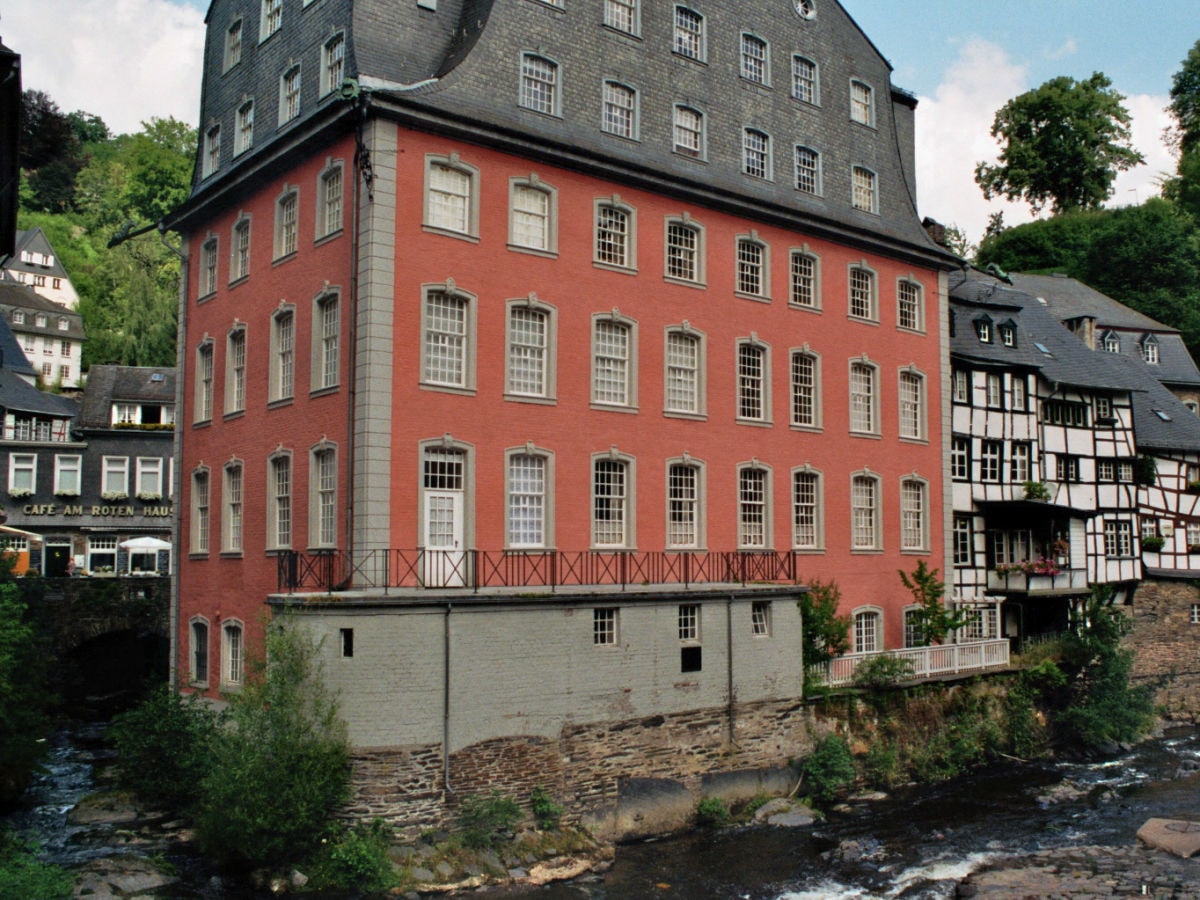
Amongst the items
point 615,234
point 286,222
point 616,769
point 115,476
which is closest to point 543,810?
point 616,769

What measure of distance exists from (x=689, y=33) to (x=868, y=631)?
16440 millimetres

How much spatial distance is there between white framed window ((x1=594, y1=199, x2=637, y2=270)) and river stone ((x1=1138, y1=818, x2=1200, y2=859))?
16.2 m

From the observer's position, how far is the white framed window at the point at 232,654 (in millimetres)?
27109

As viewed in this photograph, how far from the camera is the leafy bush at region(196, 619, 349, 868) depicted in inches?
776

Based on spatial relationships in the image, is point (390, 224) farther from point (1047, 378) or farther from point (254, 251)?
point (1047, 378)

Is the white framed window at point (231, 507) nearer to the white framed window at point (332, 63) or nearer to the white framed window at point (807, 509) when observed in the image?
the white framed window at point (332, 63)

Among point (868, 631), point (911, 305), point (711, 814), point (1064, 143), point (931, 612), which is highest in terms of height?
point (1064, 143)

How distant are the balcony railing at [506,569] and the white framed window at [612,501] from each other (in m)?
0.34

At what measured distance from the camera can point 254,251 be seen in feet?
92.4

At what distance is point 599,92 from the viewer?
2795 cm

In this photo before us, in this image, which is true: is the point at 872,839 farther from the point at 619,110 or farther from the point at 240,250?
the point at 240,250

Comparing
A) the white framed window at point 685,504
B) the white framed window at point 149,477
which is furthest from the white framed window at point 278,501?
the white framed window at point 149,477

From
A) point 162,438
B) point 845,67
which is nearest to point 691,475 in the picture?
point 845,67

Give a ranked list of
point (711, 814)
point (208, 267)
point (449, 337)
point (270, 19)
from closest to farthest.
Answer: point (449, 337), point (711, 814), point (270, 19), point (208, 267)
